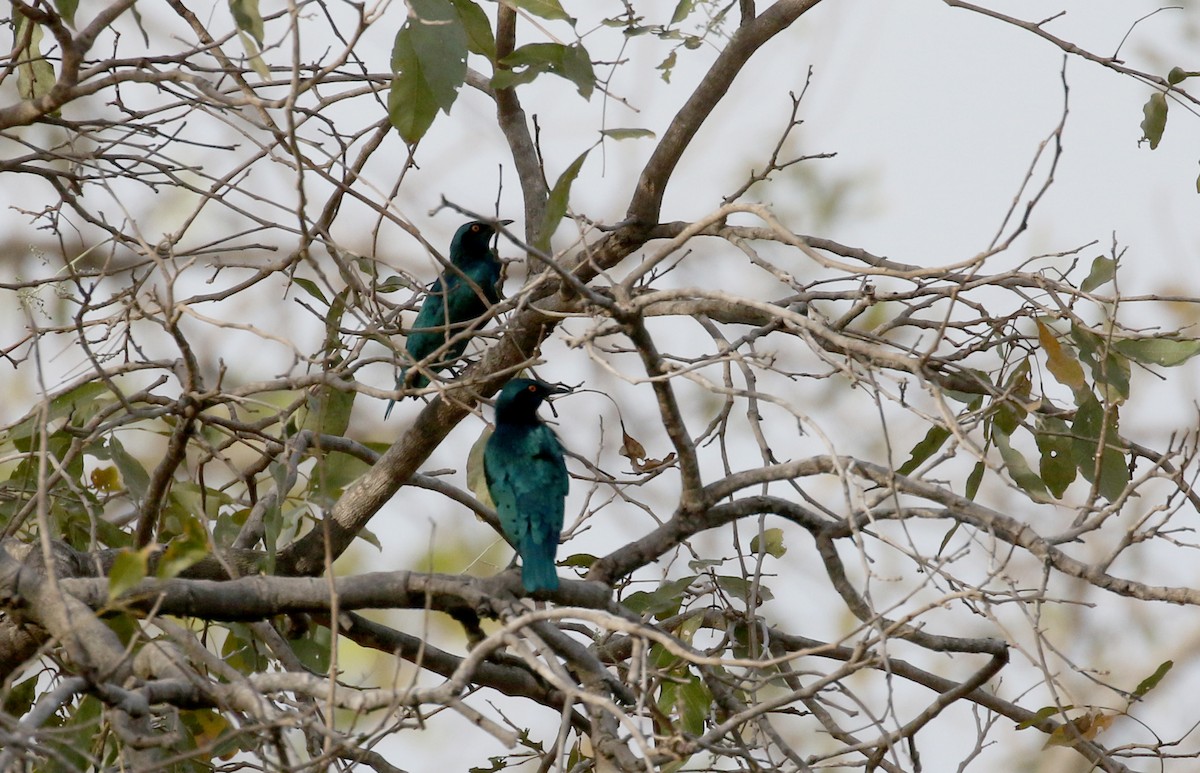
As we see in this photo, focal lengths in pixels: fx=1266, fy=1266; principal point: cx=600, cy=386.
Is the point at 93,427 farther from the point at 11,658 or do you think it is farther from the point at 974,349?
the point at 974,349

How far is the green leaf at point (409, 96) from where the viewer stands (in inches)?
134

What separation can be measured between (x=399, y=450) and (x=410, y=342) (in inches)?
92.6

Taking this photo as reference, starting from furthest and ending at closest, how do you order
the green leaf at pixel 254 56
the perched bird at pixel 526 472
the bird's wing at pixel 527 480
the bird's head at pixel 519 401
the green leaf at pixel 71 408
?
the bird's head at pixel 519 401, the bird's wing at pixel 527 480, the perched bird at pixel 526 472, the green leaf at pixel 71 408, the green leaf at pixel 254 56

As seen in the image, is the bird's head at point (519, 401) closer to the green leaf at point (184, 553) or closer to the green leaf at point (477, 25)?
the green leaf at point (477, 25)

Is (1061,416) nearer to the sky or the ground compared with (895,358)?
nearer to the sky

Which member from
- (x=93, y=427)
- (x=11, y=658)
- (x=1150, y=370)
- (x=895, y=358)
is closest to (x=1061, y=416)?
(x=1150, y=370)

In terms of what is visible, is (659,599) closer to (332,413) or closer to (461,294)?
(332,413)

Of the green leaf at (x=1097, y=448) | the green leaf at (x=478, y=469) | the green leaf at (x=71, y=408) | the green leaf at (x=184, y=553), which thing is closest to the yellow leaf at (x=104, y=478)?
the green leaf at (x=71, y=408)

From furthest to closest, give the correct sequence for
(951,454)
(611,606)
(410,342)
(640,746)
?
(410,342) → (611,606) → (951,454) → (640,746)

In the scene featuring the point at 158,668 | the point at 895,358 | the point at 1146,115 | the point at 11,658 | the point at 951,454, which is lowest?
the point at 158,668

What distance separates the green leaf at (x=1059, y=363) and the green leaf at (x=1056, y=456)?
179mm

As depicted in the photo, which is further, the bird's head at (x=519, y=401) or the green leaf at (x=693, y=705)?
the bird's head at (x=519, y=401)

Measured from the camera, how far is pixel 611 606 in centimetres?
348

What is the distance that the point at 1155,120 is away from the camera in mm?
4098
